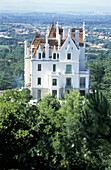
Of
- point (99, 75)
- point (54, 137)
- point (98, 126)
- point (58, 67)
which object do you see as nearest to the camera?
point (54, 137)

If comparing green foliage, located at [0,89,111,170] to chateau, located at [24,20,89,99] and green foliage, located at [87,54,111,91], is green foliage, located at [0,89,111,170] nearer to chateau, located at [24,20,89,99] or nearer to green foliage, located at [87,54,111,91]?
chateau, located at [24,20,89,99]

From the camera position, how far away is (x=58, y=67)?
48906 mm

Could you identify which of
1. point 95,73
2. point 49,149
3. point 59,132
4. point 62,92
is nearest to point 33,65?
point 62,92

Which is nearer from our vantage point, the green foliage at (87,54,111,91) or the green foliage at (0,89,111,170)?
the green foliage at (0,89,111,170)

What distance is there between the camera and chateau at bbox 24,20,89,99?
1908 inches

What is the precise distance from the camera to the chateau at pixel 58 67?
4847 centimetres

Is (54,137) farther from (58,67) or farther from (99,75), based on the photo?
(99,75)

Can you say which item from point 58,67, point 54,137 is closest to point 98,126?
point 54,137

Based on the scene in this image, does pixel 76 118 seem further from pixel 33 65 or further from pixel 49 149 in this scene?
pixel 33 65

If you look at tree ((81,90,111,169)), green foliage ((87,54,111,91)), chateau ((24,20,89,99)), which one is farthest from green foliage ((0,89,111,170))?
green foliage ((87,54,111,91))

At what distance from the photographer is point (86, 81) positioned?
49.1m

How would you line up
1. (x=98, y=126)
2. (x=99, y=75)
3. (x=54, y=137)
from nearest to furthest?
(x=54, y=137)
(x=98, y=126)
(x=99, y=75)

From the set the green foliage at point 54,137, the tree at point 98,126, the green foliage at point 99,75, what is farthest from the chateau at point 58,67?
the tree at point 98,126

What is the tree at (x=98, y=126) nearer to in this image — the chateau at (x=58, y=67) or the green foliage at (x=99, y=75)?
the chateau at (x=58, y=67)
